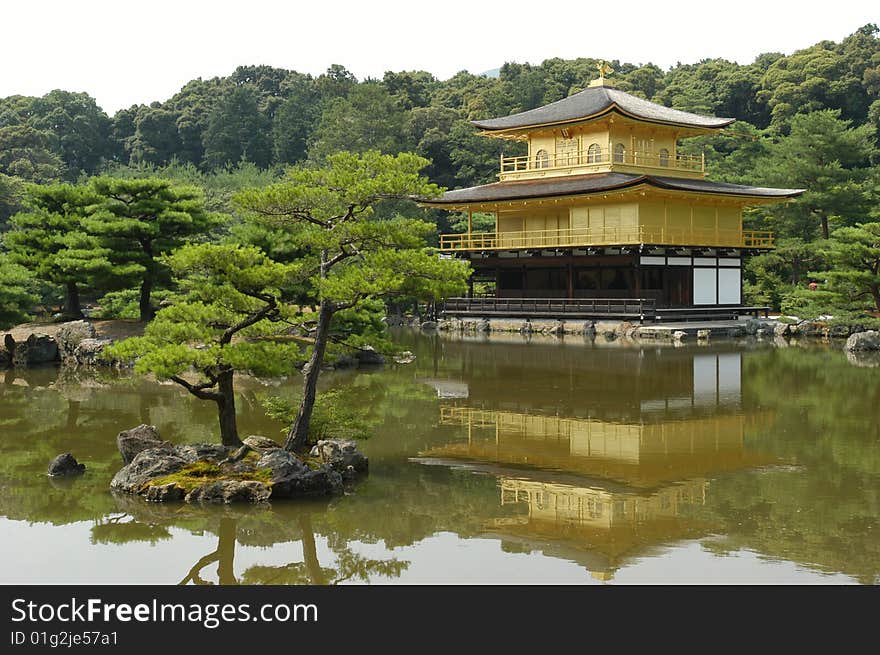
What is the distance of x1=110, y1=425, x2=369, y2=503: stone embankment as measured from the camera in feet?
33.0

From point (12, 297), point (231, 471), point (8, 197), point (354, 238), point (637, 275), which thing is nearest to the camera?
point (231, 471)

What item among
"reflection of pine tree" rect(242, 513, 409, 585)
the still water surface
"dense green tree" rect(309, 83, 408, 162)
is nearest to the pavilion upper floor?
the still water surface

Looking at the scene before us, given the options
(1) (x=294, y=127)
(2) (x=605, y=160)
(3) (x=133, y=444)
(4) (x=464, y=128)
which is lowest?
(3) (x=133, y=444)

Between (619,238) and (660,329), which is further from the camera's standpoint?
(619,238)

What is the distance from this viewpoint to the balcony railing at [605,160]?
3894cm

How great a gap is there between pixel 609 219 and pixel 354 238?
26.8 metres

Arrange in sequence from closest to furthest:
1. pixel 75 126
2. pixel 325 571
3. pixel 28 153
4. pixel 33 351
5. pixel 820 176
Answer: pixel 325 571 → pixel 33 351 → pixel 820 176 → pixel 28 153 → pixel 75 126

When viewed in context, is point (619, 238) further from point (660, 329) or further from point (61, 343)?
point (61, 343)

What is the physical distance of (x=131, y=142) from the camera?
291 ft

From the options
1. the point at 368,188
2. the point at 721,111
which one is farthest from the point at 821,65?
the point at 368,188

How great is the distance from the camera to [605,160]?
3888 cm

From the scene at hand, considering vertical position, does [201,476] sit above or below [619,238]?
below

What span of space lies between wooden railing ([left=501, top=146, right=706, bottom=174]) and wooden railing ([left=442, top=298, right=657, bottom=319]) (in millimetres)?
5823

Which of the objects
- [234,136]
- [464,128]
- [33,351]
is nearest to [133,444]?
[33,351]
